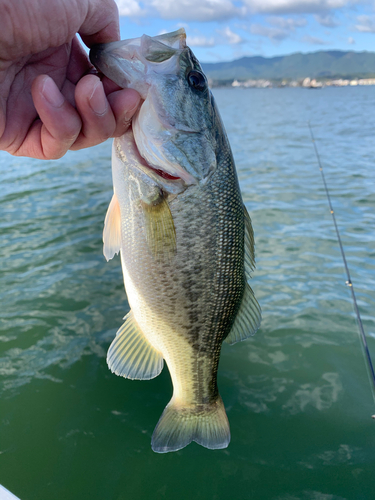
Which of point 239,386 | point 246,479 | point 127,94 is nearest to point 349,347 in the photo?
point 239,386

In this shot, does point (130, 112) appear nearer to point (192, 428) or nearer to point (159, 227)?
point (159, 227)

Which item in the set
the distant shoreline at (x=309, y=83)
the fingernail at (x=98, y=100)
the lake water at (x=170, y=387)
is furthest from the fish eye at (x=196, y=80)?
the distant shoreline at (x=309, y=83)

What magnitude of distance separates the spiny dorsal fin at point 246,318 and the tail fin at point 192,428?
574mm

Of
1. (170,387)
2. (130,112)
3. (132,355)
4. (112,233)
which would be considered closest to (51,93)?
(130,112)

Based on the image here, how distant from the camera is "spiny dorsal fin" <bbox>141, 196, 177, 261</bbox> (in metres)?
2.19

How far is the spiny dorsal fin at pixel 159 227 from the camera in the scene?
2188mm

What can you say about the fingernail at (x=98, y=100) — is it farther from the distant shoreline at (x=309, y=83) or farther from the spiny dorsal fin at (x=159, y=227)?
the distant shoreline at (x=309, y=83)

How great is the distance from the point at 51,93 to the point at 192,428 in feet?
7.58

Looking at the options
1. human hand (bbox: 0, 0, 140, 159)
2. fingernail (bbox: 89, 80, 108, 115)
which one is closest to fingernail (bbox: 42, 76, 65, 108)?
human hand (bbox: 0, 0, 140, 159)

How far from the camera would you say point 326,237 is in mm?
8125

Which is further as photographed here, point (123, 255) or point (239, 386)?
point (239, 386)

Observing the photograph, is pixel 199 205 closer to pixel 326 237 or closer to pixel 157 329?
pixel 157 329

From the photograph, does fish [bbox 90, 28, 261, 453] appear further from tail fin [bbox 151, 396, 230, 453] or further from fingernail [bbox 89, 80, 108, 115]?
fingernail [bbox 89, 80, 108, 115]

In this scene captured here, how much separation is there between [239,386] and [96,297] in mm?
2872
